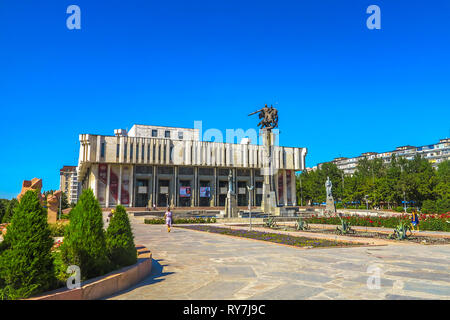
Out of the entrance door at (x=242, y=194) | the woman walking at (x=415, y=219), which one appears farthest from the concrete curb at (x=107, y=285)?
the entrance door at (x=242, y=194)

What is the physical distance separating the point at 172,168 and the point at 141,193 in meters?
7.50

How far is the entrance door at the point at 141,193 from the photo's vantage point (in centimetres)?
6066

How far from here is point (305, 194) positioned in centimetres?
8288

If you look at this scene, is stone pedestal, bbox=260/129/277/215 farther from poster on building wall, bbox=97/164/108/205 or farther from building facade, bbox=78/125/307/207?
poster on building wall, bbox=97/164/108/205

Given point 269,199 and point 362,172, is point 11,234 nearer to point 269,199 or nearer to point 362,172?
point 269,199

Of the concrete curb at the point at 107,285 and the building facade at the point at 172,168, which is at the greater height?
the building facade at the point at 172,168

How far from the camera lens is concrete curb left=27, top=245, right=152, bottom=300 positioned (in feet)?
15.3

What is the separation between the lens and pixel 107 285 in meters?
5.48

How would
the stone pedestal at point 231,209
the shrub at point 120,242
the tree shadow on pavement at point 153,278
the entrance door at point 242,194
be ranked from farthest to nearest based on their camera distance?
the entrance door at point 242,194
the stone pedestal at point 231,209
the shrub at point 120,242
the tree shadow on pavement at point 153,278

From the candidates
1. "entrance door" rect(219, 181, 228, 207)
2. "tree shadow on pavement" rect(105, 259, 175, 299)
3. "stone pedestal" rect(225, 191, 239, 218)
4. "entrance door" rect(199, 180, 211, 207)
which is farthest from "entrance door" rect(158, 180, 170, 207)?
"tree shadow on pavement" rect(105, 259, 175, 299)

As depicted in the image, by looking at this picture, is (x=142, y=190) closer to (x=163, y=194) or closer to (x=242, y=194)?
(x=163, y=194)

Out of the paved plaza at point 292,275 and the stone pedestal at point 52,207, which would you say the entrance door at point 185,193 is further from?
the paved plaza at point 292,275

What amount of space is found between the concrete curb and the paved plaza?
177mm
